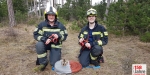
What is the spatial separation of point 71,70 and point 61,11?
33.6 ft

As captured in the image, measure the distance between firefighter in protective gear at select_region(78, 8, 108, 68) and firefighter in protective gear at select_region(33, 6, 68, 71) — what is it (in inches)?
19.9

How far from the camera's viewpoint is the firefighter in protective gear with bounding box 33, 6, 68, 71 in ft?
10.9

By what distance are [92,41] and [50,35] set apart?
0.94m

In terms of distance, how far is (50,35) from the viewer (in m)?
3.45

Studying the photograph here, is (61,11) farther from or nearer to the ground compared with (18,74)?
farther from the ground

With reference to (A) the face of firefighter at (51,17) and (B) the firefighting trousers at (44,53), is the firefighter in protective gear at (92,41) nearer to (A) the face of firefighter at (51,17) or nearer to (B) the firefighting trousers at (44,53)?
(B) the firefighting trousers at (44,53)

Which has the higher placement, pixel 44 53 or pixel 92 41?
pixel 92 41

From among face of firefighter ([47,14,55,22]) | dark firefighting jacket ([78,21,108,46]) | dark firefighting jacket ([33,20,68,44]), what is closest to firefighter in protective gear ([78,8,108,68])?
dark firefighting jacket ([78,21,108,46])

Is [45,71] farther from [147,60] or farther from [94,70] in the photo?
[147,60]

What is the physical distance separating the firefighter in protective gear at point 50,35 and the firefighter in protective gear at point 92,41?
19.9 inches

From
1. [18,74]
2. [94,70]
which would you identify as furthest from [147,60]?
[18,74]

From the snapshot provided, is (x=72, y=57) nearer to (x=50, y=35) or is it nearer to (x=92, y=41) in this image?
(x=92, y=41)

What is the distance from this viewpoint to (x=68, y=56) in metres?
4.33

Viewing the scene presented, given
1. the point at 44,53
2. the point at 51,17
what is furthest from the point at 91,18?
the point at 44,53
